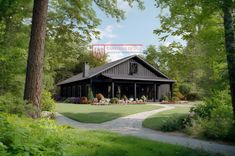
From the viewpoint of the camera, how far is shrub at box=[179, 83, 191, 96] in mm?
40031

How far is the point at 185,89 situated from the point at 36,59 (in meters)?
34.1

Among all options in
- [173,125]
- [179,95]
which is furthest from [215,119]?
[179,95]

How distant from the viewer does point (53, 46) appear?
16250mm

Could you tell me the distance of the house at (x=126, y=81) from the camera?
3272cm

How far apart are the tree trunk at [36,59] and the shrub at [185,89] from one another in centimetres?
3389

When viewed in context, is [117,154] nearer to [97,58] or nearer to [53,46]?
[53,46]

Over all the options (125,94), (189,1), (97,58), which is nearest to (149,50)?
(97,58)

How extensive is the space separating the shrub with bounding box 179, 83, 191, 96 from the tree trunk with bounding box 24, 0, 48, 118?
33892mm

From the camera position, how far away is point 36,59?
866cm

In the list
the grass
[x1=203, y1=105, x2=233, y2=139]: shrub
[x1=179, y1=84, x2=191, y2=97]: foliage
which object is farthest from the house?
the grass

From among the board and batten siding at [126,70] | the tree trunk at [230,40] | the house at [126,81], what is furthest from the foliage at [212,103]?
the board and batten siding at [126,70]

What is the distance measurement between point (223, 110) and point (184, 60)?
160 inches

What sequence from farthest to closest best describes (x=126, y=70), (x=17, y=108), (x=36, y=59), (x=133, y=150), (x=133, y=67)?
(x=133, y=67)
(x=126, y=70)
(x=36, y=59)
(x=17, y=108)
(x=133, y=150)

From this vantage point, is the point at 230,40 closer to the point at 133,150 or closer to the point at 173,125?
the point at 133,150
